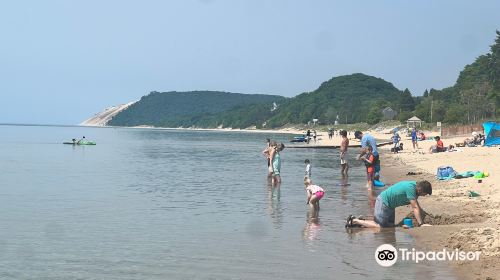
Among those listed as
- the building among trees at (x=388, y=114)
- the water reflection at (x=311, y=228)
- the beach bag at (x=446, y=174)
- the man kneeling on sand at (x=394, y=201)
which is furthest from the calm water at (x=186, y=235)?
the building among trees at (x=388, y=114)

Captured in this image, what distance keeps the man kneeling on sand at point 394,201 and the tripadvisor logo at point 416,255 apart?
4.87 ft

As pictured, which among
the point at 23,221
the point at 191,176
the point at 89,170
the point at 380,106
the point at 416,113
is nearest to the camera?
the point at 23,221

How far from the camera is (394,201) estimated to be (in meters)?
12.5

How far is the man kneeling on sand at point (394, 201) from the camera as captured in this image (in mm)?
12047

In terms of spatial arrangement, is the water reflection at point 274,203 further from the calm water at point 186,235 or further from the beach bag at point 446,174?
the beach bag at point 446,174

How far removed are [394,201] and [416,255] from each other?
2.21 metres

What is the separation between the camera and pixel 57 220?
1491 centimetres

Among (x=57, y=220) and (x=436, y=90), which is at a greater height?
(x=436, y=90)

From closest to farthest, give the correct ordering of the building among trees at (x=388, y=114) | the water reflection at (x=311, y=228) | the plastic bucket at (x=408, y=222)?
the water reflection at (x=311, y=228) → the plastic bucket at (x=408, y=222) → the building among trees at (x=388, y=114)

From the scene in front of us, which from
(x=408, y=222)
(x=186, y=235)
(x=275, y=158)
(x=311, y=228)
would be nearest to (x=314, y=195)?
(x=311, y=228)

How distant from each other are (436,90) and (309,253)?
14759 cm

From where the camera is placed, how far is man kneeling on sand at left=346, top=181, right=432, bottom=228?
474 inches

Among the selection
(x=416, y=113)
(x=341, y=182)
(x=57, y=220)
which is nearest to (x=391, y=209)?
(x=57, y=220)

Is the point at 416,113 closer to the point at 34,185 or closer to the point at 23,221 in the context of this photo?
the point at 34,185
